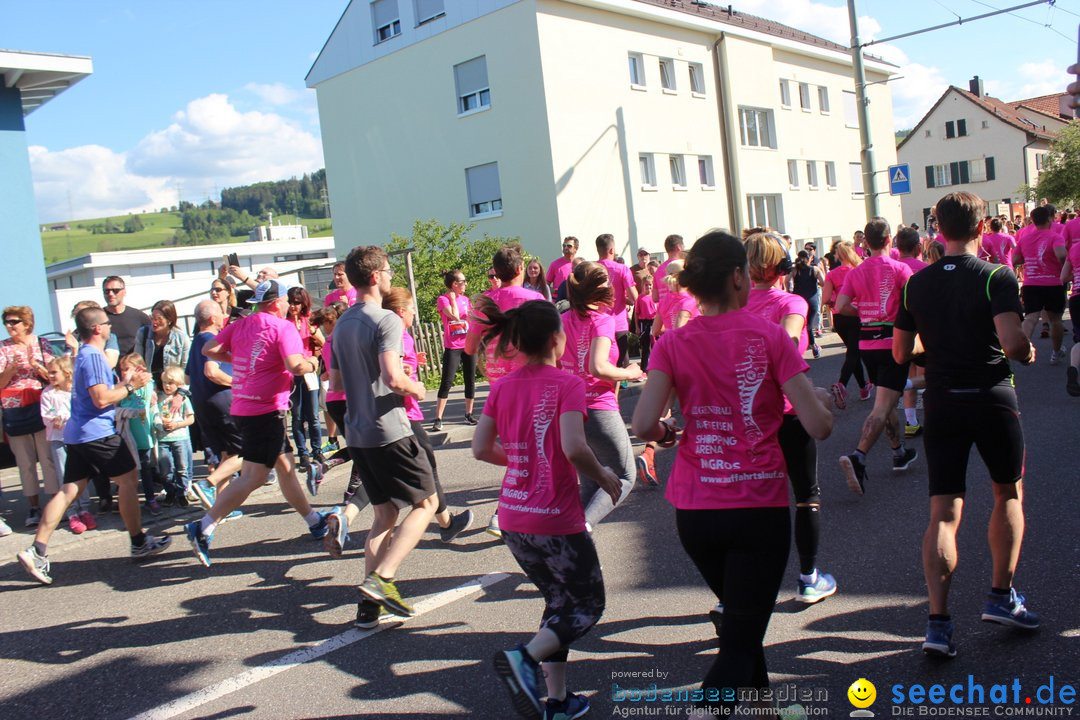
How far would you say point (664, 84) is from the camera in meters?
29.7

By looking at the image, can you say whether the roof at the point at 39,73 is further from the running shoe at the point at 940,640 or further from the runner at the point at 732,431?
the running shoe at the point at 940,640

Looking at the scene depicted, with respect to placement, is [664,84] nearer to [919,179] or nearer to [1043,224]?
[1043,224]

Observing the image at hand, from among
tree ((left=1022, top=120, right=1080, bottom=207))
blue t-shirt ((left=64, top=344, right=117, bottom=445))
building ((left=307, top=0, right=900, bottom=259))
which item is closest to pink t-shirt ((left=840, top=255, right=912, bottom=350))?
blue t-shirt ((left=64, top=344, right=117, bottom=445))

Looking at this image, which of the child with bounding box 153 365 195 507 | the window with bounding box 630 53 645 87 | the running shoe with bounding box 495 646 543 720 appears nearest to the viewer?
the running shoe with bounding box 495 646 543 720

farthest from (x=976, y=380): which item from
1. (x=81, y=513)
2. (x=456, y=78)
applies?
(x=456, y=78)

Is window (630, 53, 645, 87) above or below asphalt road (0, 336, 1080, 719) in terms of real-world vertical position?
above

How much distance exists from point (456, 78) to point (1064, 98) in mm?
18205

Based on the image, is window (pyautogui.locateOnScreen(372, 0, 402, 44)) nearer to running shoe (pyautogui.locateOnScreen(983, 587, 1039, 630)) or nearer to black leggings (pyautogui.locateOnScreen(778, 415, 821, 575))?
black leggings (pyautogui.locateOnScreen(778, 415, 821, 575))

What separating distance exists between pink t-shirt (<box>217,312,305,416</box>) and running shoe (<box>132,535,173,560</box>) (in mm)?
1335

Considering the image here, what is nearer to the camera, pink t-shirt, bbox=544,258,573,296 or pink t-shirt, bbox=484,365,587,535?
pink t-shirt, bbox=484,365,587,535

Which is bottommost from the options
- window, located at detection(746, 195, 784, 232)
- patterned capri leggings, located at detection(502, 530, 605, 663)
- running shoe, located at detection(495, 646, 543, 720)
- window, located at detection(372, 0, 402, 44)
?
running shoe, located at detection(495, 646, 543, 720)

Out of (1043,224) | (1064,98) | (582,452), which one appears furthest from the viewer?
(1064,98)

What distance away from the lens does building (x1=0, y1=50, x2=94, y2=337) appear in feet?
42.3

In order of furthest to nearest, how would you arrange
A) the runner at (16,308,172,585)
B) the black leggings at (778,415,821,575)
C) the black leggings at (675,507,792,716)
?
the runner at (16,308,172,585) < the black leggings at (778,415,821,575) < the black leggings at (675,507,792,716)
